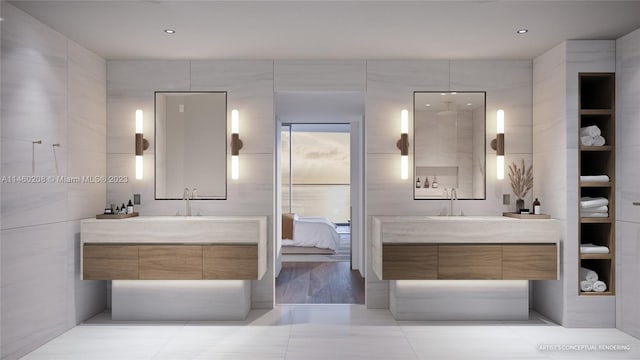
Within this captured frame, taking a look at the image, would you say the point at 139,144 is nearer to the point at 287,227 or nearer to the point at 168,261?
the point at 168,261

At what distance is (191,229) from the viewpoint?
4.07 metres

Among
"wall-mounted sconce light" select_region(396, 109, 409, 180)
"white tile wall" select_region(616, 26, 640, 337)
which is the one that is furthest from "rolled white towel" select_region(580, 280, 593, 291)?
"wall-mounted sconce light" select_region(396, 109, 409, 180)

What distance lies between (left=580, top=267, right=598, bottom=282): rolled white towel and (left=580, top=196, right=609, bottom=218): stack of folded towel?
0.49m

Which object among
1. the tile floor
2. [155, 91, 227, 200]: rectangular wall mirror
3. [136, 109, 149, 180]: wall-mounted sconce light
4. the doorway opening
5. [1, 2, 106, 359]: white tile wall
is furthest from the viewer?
the doorway opening

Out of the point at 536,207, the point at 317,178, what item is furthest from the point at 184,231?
the point at 317,178

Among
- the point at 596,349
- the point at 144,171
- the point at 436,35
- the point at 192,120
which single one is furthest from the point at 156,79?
the point at 596,349

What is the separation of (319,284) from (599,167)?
3204mm

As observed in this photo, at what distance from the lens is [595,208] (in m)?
4.07

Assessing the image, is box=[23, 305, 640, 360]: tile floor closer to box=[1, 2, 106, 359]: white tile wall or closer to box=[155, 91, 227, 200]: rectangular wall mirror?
box=[1, 2, 106, 359]: white tile wall

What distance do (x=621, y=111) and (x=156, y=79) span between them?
4173 millimetres

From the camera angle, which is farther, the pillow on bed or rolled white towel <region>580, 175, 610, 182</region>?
the pillow on bed

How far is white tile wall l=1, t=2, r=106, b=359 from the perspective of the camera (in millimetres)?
3244

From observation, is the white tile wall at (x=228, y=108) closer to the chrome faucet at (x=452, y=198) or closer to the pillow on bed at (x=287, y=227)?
the chrome faucet at (x=452, y=198)

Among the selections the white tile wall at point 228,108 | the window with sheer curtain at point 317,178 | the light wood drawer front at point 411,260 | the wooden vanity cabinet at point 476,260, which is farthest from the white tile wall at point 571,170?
the window with sheer curtain at point 317,178
